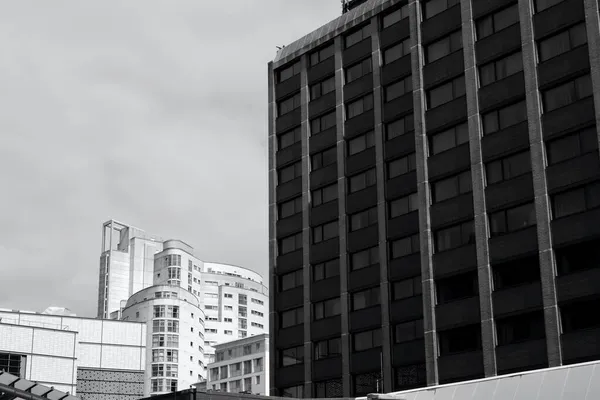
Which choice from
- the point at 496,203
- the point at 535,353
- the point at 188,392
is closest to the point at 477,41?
the point at 496,203

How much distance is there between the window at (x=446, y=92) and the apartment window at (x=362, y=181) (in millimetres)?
7545

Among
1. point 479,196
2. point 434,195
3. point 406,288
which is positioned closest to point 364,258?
point 406,288

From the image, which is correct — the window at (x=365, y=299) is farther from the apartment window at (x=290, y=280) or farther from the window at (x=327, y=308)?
the apartment window at (x=290, y=280)

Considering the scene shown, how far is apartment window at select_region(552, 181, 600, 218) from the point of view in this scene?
183 ft

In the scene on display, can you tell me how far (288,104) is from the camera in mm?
82750

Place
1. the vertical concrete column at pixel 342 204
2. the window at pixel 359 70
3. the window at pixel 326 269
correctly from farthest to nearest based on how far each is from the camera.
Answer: the window at pixel 359 70 < the window at pixel 326 269 < the vertical concrete column at pixel 342 204

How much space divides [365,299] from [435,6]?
74.6ft

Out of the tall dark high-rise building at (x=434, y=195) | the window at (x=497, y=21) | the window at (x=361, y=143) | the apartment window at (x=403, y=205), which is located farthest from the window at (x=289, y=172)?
the window at (x=497, y=21)

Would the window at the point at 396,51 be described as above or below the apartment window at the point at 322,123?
Answer: above

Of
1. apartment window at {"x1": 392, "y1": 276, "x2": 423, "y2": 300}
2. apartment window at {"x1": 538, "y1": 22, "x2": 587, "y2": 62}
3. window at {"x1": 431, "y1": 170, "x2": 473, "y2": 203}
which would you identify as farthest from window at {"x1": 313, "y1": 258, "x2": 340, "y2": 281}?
apartment window at {"x1": 538, "y1": 22, "x2": 587, "y2": 62}

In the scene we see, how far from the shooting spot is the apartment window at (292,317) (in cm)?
7629

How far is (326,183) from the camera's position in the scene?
3012 inches

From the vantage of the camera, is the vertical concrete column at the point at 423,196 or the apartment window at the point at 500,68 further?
the vertical concrete column at the point at 423,196

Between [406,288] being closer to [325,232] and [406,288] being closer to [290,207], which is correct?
[325,232]
